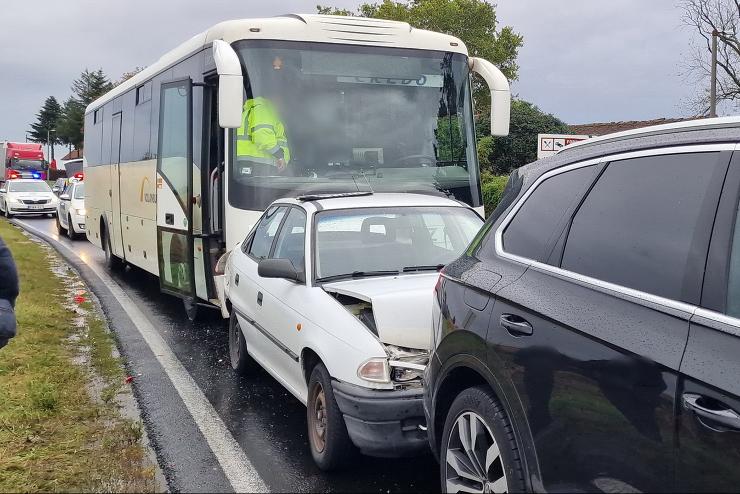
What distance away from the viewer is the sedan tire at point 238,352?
21.2 ft

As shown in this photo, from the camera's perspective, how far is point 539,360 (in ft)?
9.05

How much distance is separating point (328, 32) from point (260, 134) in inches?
54.3

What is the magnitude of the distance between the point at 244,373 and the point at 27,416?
6.10ft

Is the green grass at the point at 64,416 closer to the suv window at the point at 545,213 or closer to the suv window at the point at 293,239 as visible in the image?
the suv window at the point at 293,239

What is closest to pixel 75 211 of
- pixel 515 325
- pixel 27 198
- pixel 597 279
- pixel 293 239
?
pixel 27 198

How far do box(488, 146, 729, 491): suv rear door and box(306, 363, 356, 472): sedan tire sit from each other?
1.48m

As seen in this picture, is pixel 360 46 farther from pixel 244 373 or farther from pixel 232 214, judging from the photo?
pixel 244 373

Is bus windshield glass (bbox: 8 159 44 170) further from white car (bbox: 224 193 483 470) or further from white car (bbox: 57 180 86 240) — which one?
white car (bbox: 224 193 483 470)

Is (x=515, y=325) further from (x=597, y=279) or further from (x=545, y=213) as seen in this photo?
(x=545, y=213)

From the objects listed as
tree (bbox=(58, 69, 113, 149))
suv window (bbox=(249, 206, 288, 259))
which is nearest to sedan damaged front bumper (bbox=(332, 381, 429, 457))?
suv window (bbox=(249, 206, 288, 259))

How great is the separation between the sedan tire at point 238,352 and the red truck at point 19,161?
47.0 m

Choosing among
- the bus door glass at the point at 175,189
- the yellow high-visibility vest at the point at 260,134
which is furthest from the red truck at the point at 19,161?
the yellow high-visibility vest at the point at 260,134

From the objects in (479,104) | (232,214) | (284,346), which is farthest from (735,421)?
(479,104)

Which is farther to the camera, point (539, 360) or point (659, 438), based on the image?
point (539, 360)
